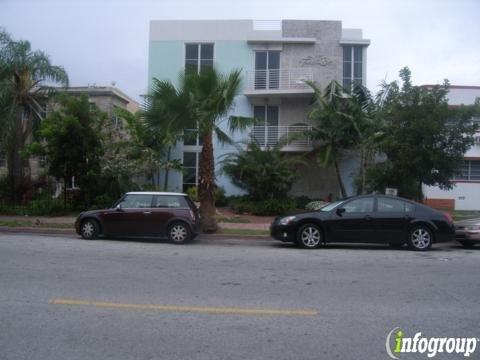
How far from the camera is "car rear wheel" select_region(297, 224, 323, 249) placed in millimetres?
11547

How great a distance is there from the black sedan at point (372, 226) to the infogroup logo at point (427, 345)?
6558 mm

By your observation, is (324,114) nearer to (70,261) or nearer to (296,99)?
(296,99)

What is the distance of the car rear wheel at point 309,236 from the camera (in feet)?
37.9

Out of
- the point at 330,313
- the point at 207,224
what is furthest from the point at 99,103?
the point at 330,313

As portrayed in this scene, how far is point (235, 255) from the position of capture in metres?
10.4

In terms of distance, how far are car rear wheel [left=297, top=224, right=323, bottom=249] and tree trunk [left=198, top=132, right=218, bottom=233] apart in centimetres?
331

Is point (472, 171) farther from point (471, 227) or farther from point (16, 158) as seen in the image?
point (16, 158)

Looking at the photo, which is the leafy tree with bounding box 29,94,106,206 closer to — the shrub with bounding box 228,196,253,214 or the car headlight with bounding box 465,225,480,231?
the shrub with bounding box 228,196,253,214

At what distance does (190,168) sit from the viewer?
2370 centimetres

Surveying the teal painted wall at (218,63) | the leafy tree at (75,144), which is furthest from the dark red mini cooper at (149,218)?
the teal painted wall at (218,63)

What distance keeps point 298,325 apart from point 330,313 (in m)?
0.68

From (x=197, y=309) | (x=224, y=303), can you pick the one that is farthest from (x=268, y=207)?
(x=197, y=309)

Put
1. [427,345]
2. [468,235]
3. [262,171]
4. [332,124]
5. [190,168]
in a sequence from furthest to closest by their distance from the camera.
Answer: [190,168]
[332,124]
[262,171]
[468,235]
[427,345]

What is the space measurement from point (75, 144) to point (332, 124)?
10.8 m
